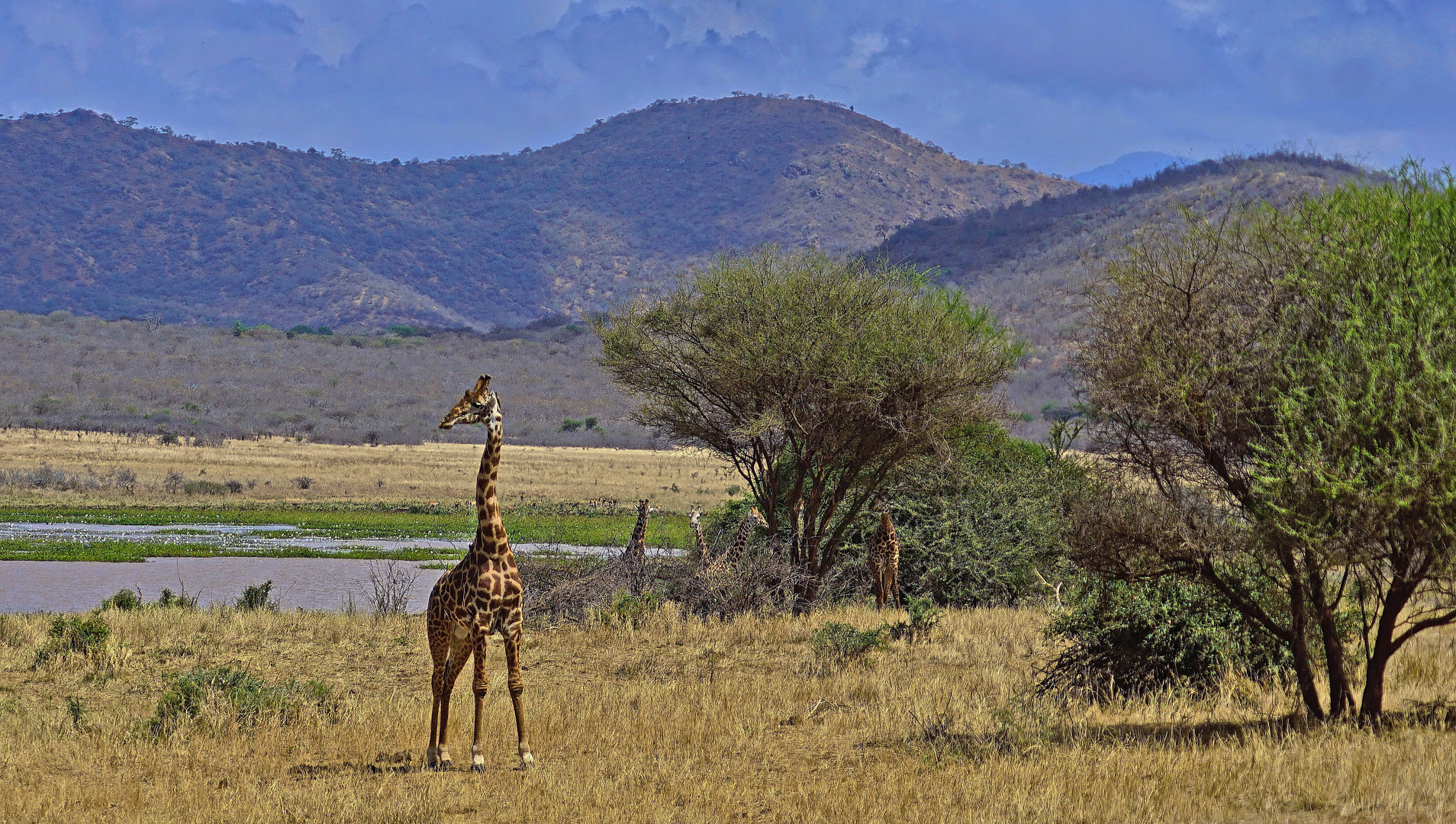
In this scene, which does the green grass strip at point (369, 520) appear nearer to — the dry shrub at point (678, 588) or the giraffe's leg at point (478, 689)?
the dry shrub at point (678, 588)

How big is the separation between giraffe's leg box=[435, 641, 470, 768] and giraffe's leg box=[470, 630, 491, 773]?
0.13 m

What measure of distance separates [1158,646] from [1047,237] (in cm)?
12939

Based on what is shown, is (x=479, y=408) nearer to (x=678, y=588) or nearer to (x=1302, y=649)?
(x=1302, y=649)

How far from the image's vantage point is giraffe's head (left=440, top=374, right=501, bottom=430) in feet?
31.3

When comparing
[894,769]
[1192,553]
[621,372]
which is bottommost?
[894,769]

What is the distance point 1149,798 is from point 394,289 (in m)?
181

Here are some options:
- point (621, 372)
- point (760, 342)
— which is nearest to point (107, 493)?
point (621, 372)

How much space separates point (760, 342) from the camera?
1930 cm


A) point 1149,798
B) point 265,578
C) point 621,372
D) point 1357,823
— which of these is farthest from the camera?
point 265,578

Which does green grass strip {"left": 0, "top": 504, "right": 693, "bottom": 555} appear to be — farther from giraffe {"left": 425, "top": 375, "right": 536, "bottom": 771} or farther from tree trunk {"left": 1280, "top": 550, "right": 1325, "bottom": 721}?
tree trunk {"left": 1280, "top": 550, "right": 1325, "bottom": 721}

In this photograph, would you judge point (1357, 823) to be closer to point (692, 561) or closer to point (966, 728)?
point (966, 728)

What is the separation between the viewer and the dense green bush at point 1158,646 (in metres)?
12.0

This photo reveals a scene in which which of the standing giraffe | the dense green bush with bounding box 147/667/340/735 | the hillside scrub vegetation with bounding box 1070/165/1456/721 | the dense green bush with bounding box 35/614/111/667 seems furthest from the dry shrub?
the hillside scrub vegetation with bounding box 1070/165/1456/721

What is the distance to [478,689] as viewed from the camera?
9766 mm
